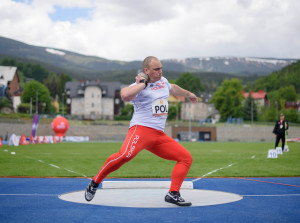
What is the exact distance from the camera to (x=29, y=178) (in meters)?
9.47

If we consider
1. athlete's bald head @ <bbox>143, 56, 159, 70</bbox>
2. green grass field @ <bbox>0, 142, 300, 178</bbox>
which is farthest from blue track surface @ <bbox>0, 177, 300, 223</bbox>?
green grass field @ <bbox>0, 142, 300, 178</bbox>

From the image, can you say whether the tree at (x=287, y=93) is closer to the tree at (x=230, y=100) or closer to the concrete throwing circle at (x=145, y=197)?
the tree at (x=230, y=100)

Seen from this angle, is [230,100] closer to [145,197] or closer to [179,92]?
[179,92]

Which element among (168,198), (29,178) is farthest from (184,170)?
(29,178)

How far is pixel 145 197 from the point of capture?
21.0 feet

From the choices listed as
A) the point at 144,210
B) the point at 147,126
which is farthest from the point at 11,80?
the point at 144,210

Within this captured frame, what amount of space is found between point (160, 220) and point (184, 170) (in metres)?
1.53

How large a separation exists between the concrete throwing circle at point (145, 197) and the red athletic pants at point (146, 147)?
0.38 m

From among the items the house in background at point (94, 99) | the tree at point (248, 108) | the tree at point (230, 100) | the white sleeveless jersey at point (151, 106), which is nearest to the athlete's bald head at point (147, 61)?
the white sleeveless jersey at point (151, 106)

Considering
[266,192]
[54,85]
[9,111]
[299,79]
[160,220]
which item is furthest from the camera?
[299,79]

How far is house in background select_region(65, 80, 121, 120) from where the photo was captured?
104750mm

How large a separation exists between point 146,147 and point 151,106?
0.63 m

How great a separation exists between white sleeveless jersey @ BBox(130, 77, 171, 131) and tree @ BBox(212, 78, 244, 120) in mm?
94631

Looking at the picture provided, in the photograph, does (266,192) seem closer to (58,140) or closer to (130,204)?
(130,204)
